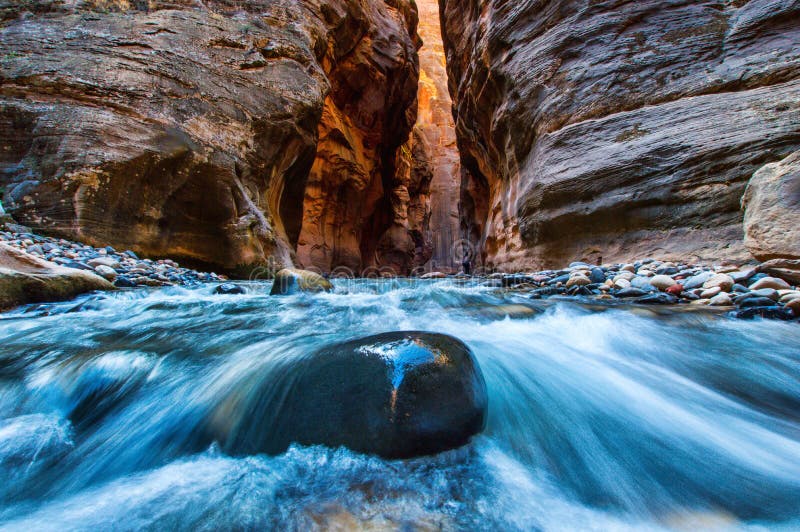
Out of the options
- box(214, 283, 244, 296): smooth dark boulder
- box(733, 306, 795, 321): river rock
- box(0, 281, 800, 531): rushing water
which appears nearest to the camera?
box(0, 281, 800, 531): rushing water

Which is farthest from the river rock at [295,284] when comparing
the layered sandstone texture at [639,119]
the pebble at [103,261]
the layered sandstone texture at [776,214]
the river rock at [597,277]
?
the layered sandstone texture at [639,119]

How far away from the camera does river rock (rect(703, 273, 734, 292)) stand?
270 cm

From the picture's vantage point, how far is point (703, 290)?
2814mm

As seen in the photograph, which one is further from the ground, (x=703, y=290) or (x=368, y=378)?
(x=703, y=290)

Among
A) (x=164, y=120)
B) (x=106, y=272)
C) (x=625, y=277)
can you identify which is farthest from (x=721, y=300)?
(x=164, y=120)

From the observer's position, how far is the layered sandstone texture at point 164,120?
5.04 meters

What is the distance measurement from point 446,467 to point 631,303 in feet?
8.68

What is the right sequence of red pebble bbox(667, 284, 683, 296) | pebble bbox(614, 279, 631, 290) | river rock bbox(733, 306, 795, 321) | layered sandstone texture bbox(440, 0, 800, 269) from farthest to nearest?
layered sandstone texture bbox(440, 0, 800, 269)
pebble bbox(614, 279, 631, 290)
red pebble bbox(667, 284, 683, 296)
river rock bbox(733, 306, 795, 321)

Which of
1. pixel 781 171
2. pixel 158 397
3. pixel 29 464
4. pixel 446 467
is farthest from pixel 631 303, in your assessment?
pixel 29 464

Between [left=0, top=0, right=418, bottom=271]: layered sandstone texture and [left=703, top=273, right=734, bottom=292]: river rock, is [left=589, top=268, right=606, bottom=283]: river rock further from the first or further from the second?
[left=0, top=0, right=418, bottom=271]: layered sandstone texture

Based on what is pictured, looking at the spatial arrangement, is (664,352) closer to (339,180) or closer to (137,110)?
(137,110)

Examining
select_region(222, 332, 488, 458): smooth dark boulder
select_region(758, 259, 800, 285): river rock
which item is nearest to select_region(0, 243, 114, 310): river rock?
select_region(222, 332, 488, 458): smooth dark boulder

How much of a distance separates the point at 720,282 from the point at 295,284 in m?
4.19

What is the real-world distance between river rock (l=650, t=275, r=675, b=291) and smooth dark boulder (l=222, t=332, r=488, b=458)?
2825 mm
